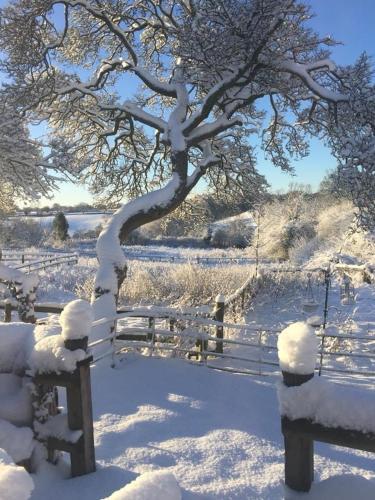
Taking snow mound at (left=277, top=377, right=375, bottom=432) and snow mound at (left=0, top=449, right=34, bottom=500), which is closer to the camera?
snow mound at (left=0, top=449, right=34, bottom=500)

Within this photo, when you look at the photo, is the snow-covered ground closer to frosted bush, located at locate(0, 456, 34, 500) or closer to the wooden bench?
the wooden bench

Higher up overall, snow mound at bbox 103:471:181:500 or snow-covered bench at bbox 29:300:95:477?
snow mound at bbox 103:471:181:500

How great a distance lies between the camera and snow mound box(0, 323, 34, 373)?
3619 millimetres

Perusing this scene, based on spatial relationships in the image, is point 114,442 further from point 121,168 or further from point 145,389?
point 121,168

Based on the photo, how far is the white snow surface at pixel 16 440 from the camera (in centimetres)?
340

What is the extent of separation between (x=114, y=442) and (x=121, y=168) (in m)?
7.91

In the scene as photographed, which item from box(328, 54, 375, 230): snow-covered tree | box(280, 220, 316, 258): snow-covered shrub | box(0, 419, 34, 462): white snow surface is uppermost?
box(328, 54, 375, 230): snow-covered tree

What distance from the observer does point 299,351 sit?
102 inches

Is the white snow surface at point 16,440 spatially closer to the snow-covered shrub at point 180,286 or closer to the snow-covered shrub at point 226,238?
the snow-covered shrub at point 180,286

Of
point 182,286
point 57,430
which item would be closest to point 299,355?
point 57,430

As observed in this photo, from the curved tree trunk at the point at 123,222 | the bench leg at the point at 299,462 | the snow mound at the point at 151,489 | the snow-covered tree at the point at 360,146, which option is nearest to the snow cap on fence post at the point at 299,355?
the bench leg at the point at 299,462

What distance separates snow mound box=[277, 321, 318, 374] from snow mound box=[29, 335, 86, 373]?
1.76m

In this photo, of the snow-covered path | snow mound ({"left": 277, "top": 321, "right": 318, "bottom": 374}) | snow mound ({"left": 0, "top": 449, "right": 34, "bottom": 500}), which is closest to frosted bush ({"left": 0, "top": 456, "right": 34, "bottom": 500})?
snow mound ({"left": 0, "top": 449, "right": 34, "bottom": 500})

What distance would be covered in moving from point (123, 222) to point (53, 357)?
5.17 metres
